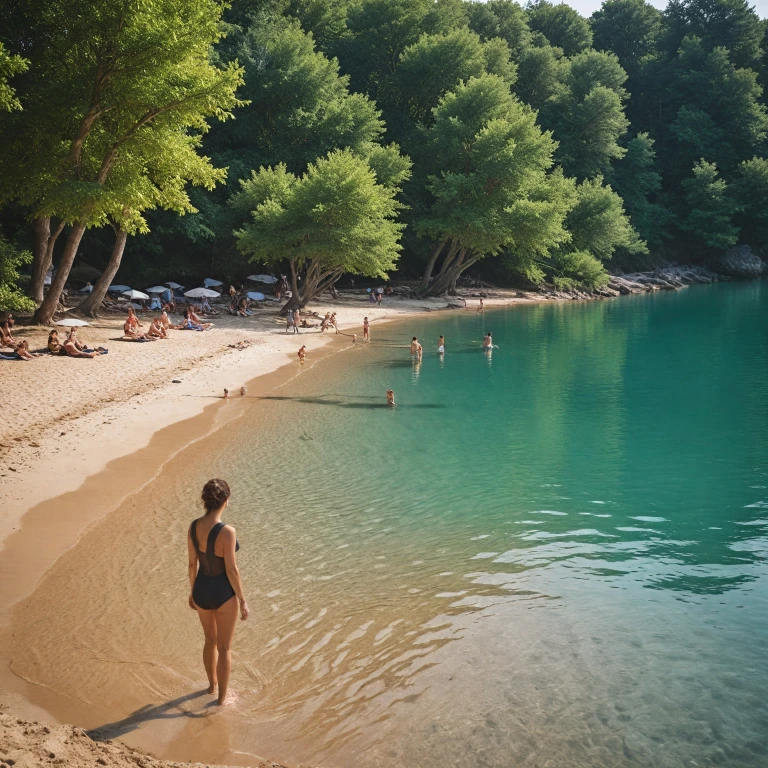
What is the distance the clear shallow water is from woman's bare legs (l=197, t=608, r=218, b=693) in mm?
431

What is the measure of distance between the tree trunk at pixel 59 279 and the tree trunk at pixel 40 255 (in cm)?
181

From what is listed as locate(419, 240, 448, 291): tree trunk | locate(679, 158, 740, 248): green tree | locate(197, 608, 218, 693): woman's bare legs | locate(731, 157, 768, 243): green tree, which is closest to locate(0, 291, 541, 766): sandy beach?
locate(197, 608, 218, 693): woman's bare legs

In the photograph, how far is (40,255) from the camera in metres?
30.4

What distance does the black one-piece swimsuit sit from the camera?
21.6 feet

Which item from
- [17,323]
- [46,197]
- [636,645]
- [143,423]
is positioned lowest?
[636,645]

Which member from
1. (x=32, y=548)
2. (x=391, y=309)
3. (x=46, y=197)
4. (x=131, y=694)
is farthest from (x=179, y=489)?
(x=391, y=309)

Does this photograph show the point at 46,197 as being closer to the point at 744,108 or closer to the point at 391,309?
the point at 391,309

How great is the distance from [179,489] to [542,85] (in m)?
76.9

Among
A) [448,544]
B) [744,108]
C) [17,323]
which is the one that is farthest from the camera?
[744,108]

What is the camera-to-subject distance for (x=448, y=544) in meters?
12.0

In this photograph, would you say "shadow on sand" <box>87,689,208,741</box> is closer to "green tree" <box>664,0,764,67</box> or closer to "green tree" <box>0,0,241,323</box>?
"green tree" <box>0,0,241,323</box>

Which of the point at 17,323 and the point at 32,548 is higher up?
the point at 17,323

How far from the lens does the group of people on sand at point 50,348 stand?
74.8ft

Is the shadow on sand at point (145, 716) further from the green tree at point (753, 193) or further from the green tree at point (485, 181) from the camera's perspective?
the green tree at point (753, 193)
